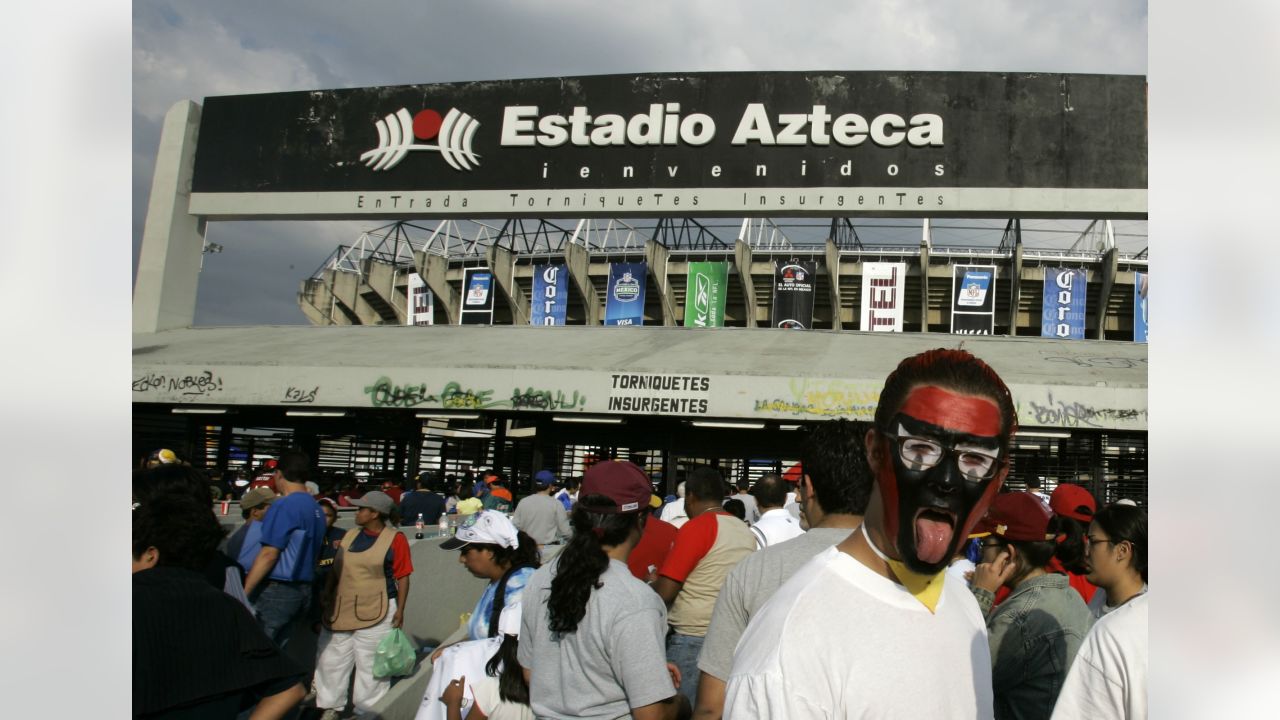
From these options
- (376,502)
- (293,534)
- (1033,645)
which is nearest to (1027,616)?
(1033,645)

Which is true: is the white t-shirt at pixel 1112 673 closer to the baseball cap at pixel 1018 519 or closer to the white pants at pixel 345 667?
the baseball cap at pixel 1018 519

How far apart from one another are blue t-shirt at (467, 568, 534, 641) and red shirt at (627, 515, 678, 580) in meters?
1.00

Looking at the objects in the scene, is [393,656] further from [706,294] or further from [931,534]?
[706,294]

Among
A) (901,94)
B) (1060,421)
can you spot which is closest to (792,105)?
(901,94)

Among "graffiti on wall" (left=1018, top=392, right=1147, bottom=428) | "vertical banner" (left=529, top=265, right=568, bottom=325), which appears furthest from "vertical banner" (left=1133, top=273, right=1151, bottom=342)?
"vertical banner" (left=529, top=265, right=568, bottom=325)

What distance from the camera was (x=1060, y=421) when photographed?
16578mm

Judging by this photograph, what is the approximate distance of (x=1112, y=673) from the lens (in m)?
1.83

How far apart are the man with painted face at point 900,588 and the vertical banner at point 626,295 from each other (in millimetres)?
25803

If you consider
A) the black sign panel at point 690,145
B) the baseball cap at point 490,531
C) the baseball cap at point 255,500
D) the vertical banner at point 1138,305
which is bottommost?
the baseball cap at point 255,500

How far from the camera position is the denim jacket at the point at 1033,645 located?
9.21 ft

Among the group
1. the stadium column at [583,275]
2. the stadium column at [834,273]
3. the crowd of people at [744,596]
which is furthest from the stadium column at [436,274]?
the crowd of people at [744,596]
